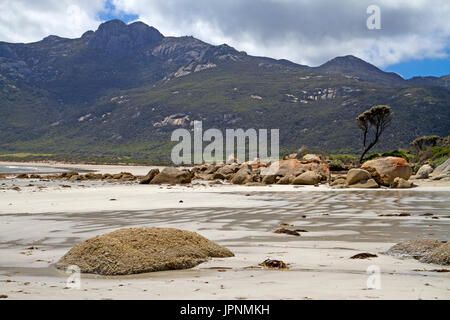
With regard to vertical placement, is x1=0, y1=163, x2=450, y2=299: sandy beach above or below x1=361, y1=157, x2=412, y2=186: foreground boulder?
below

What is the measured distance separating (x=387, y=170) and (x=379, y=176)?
0.64m

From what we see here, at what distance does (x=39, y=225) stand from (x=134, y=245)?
549 cm

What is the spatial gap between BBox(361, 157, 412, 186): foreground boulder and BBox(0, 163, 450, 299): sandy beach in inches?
482

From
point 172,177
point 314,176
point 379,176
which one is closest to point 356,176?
point 379,176

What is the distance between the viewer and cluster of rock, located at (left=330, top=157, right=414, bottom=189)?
24.8m

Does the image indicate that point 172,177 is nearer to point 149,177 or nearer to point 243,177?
point 149,177

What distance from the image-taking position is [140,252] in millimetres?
5621

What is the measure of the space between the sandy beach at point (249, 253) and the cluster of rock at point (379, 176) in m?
11.0

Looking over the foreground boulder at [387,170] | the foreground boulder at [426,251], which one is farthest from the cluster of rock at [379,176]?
the foreground boulder at [426,251]

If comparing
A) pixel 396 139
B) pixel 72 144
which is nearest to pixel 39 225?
pixel 396 139

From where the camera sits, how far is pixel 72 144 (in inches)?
4732

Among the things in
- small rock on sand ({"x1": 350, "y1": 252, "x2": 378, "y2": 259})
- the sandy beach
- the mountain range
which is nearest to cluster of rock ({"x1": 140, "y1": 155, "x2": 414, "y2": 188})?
the sandy beach

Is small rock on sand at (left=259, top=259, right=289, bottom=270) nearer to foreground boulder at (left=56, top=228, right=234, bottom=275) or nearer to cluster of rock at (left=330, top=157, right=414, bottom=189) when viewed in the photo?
→ foreground boulder at (left=56, top=228, right=234, bottom=275)

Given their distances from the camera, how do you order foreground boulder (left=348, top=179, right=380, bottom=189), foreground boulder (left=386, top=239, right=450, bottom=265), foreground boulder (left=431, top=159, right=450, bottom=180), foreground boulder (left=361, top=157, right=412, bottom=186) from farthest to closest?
foreground boulder (left=431, top=159, right=450, bottom=180), foreground boulder (left=361, top=157, right=412, bottom=186), foreground boulder (left=348, top=179, right=380, bottom=189), foreground boulder (left=386, top=239, right=450, bottom=265)
